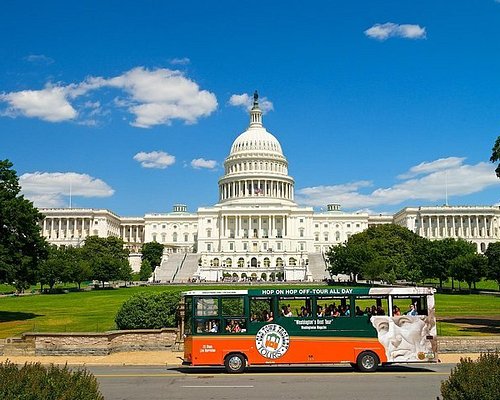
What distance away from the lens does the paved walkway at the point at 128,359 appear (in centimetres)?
2764

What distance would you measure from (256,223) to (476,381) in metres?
162

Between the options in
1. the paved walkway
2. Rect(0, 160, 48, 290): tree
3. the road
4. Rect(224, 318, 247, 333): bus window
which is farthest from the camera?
Rect(0, 160, 48, 290): tree

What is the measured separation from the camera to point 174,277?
13562 centimetres

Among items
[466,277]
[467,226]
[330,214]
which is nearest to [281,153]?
[330,214]

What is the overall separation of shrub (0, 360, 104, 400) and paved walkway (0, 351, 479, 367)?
16.0 m

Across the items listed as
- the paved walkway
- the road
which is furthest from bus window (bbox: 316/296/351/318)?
the paved walkway

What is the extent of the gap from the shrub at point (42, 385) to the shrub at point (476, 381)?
6789mm

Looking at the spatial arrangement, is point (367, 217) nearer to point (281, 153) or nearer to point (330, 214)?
point (330, 214)

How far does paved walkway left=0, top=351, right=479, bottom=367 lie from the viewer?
27.6 meters

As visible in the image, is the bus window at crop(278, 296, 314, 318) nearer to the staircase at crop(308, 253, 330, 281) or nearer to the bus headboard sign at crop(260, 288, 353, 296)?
the bus headboard sign at crop(260, 288, 353, 296)

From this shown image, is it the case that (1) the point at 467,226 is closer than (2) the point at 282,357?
No

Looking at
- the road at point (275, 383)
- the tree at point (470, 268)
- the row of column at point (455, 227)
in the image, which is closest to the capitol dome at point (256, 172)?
the row of column at point (455, 227)

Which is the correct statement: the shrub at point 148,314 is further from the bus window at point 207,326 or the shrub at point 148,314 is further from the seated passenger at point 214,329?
the seated passenger at point 214,329

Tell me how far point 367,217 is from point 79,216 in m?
90.4
